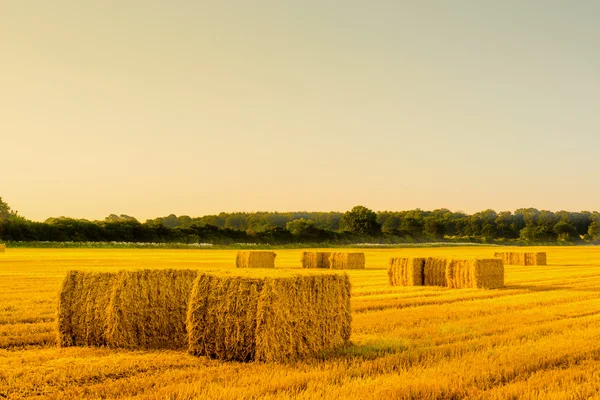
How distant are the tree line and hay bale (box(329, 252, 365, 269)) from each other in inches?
1678

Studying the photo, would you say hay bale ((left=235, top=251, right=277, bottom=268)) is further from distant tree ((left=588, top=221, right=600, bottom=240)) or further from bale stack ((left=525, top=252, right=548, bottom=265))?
distant tree ((left=588, top=221, right=600, bottom=240))

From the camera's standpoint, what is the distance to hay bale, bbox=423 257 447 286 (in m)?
22.1

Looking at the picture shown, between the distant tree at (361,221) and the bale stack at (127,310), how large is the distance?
86.5 m

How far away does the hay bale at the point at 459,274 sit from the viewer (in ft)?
70.1

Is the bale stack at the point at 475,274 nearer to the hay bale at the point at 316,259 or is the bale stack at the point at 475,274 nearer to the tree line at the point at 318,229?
the hay bale at the point at 316,259

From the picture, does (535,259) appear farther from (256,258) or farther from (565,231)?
(565,231)

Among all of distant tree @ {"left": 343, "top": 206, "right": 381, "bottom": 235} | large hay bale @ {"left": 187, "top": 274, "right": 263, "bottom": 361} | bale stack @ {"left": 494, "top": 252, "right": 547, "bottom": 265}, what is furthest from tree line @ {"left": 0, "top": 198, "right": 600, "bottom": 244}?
large hay bale @ {"left": 187, "top": 274, "right": 263, "bottom": 361}

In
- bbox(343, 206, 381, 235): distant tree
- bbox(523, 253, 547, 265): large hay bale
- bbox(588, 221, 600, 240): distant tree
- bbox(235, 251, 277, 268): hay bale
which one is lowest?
bbox(523, 253, 547, 265): large hay bale

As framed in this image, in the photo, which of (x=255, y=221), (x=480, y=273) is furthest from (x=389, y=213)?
(x=480, y=273)

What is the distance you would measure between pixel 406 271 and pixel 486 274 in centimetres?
254

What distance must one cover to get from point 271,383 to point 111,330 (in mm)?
3580

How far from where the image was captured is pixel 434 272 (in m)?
22.2

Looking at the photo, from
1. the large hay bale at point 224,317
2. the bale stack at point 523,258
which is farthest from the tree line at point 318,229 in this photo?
the large hay bale at point 224,317

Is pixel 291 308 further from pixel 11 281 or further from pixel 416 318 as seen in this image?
pixel 11 281
